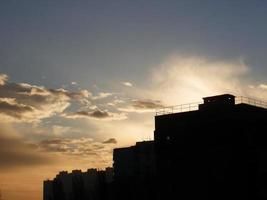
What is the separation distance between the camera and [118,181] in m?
95.3

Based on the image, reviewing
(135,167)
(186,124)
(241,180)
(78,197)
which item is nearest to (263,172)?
(241,180)

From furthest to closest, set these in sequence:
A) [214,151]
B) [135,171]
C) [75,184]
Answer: [75,184] → [135,171] → [214,151]

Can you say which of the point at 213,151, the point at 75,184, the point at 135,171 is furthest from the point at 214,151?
the point at 75,184

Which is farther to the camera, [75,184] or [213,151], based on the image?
[75,184]

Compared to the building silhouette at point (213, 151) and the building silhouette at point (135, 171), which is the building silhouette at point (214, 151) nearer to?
the building silhouette at point (213, 151)

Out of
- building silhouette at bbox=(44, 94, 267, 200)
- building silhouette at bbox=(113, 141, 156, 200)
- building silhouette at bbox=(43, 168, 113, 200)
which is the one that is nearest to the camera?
building silhouette at bbox=(44, 94, 267, 200)

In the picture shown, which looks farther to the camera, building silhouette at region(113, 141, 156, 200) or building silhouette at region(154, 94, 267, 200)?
building silhouette at region(113, 141, 156, 200)

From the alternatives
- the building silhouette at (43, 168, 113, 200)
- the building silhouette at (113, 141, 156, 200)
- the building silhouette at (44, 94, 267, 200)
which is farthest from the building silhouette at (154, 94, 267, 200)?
the building silhouette at (43, 168, 113, 200)

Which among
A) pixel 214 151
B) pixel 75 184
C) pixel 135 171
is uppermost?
pixel 214 151

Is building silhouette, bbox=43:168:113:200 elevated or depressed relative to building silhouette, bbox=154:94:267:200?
depressed

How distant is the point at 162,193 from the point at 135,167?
86.9 feet

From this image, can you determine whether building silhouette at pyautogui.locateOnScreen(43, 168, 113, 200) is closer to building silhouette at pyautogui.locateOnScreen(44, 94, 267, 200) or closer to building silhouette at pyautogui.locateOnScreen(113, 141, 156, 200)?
building silhouette at pyautogui.locateOnScreen(113, 141, 156, 200)

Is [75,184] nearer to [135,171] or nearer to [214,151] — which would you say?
Result: [135,171]

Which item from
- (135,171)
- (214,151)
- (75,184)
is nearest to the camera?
(214,151)
